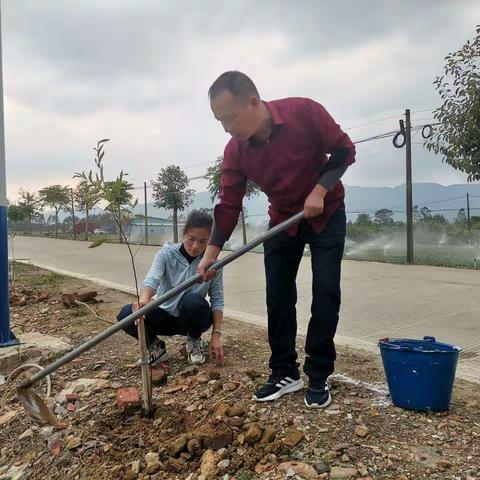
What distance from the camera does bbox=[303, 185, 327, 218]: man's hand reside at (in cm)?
214

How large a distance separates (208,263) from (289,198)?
1.55 feet

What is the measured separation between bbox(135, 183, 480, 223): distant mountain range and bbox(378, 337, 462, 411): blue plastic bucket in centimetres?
358

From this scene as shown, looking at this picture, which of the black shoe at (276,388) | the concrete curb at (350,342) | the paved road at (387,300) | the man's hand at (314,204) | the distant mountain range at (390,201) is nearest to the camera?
the man's hand at (314,204)

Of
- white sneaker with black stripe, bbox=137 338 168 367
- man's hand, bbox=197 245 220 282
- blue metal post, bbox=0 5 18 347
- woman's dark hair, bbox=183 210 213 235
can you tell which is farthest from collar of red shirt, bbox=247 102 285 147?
blue metal post, bbox=0 5 18 347

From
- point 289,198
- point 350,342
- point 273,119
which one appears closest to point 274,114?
point 273,119

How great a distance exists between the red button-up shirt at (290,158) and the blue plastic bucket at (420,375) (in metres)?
0.65

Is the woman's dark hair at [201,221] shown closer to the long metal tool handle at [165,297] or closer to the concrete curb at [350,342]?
the long metal tool handle at [165,297]

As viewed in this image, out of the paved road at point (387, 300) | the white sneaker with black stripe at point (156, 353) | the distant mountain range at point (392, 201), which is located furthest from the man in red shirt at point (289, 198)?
the distant mountain range at point (392, 201)

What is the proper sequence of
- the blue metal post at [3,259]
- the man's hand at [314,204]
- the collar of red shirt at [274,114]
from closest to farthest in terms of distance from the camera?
the man's hand at [314,204]
the collar of red shirt at [274,114]
the blue metal post at [3,259]

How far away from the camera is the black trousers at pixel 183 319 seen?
9.96ft

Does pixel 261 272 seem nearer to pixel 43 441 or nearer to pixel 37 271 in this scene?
pixel 37 271

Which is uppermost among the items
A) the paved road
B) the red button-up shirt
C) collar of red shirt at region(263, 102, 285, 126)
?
collar of red shirt at region(263, 102, 285, 126)

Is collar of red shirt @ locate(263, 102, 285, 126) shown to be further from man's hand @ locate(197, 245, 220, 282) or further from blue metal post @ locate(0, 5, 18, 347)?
blue metal post @ locate(0, 5, 18, 347)

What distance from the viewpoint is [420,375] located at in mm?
2221
